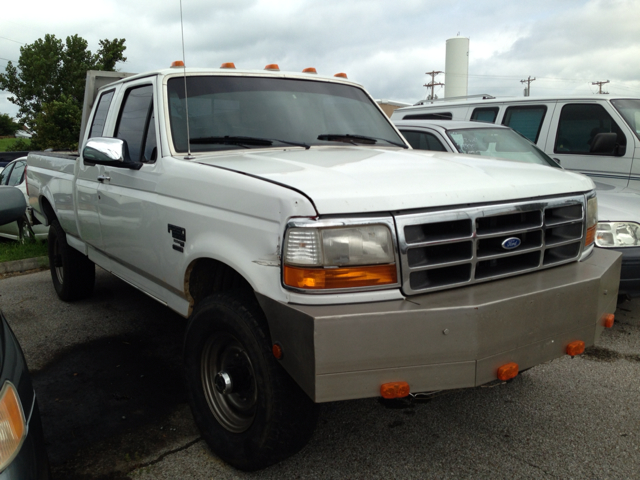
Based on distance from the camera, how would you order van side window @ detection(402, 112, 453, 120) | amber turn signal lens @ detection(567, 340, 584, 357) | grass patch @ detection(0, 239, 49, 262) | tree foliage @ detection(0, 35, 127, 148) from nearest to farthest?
1. amber turn signal lens @ detection(567, 340, 584, 357)
2. grass patch @ detection(0, 239, 49, 262)
3. van side window @ detection(402, 112, 453, 120)
4. tree foliage @ detection(0, 35, 127, 148)

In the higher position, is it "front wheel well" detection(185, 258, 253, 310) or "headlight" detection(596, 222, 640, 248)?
"front wheel well" detection(185, 258, 253, 310)

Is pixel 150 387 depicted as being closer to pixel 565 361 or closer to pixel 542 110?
pixel 565 361

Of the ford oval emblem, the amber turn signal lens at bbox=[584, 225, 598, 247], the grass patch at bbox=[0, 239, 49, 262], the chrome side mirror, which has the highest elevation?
the chrome side mirror

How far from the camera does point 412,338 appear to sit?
2078 millimetres

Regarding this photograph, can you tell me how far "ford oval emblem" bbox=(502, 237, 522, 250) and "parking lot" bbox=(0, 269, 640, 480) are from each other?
754 mm

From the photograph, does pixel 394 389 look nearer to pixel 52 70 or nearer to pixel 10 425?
pixel 10 425

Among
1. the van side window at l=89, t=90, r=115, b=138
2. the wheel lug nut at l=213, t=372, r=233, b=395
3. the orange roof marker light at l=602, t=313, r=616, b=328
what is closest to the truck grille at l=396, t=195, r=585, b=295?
the orange roof marker light at l=602, t=313, r=616, b=328

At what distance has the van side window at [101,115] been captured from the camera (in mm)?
4461

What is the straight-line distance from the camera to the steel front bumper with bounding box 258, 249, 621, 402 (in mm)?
2037

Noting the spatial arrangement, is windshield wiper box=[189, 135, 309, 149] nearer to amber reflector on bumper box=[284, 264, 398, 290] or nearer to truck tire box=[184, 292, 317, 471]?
truck tire box=[184, 292, 317, 471]

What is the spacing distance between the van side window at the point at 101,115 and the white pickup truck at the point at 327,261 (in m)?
1.06

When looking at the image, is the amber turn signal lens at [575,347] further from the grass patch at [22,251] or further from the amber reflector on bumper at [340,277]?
the grass patch at [22,251]

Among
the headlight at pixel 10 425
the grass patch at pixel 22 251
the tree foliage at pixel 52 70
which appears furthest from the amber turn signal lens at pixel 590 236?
the tree foliage at pixel 52 70

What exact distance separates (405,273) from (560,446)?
1460mm
